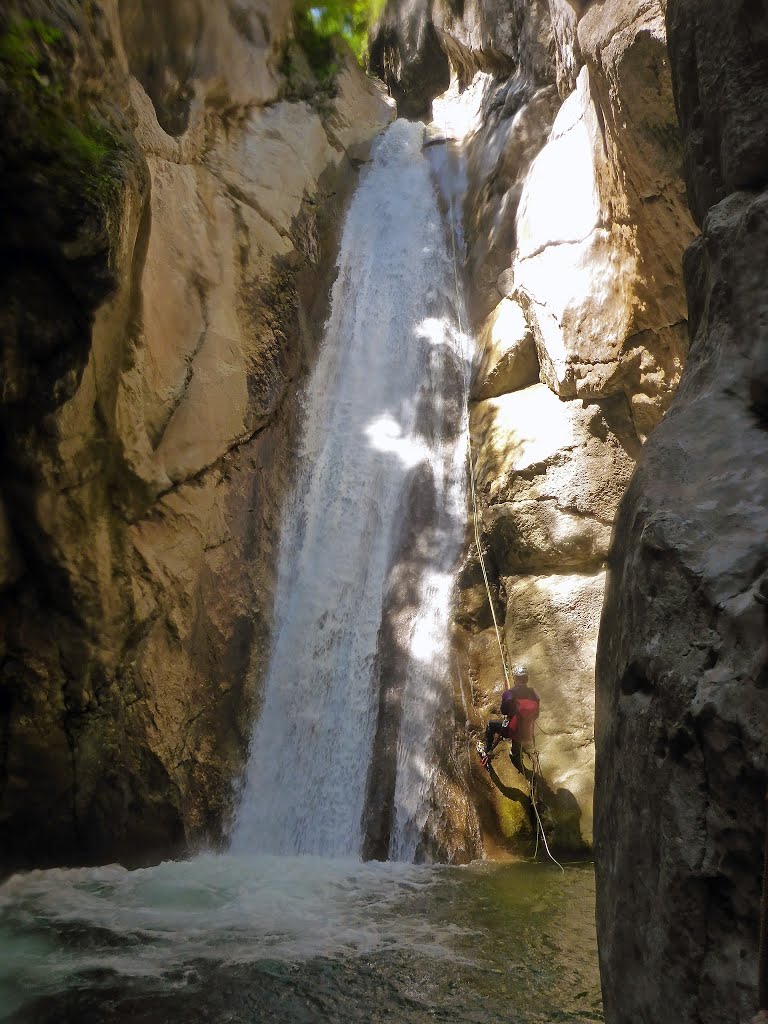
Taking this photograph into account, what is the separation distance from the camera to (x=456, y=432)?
1139 centimetres

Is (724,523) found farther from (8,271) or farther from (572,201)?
(572,201)

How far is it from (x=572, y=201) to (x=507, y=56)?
7.39m

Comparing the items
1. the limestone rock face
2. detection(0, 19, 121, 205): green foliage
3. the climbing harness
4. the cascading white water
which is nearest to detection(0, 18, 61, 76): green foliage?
detection(0, 19, 121, 205): green foliage

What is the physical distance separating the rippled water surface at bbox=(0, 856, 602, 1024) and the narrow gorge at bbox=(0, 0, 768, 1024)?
0.04 metres

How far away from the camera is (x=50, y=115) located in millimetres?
5531

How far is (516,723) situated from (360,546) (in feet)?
10.9

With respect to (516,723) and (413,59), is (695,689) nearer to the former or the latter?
(516,723)

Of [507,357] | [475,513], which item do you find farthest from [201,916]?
[507,357]

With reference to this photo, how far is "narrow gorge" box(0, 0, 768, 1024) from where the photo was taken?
2.76 m

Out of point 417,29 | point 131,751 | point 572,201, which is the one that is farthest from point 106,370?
point 417,29

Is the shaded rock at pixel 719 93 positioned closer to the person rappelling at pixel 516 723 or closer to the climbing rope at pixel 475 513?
the person rappelling at pixel 516 723

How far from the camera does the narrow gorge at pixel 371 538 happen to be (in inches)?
109

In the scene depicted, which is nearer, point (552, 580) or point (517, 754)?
point (517, 754)

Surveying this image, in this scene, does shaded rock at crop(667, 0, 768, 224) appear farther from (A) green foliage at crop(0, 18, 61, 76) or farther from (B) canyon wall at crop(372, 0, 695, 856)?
(A) green foliage at crop(0, 18, 61, 76)
